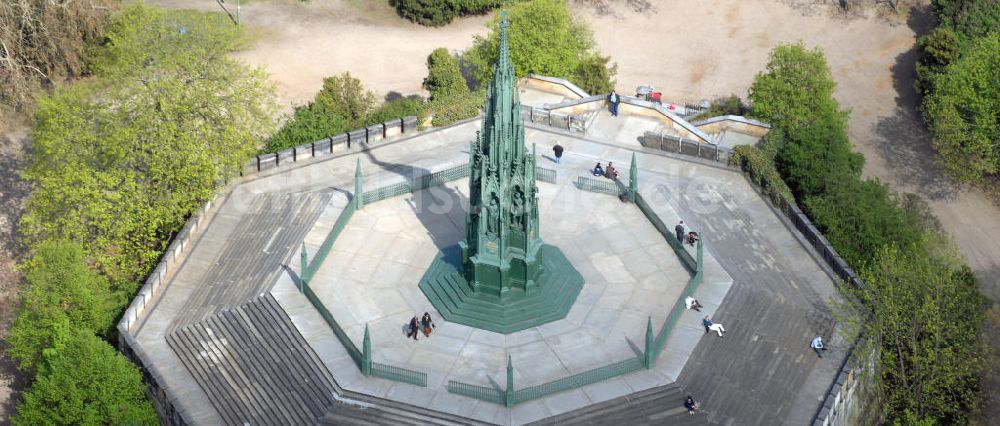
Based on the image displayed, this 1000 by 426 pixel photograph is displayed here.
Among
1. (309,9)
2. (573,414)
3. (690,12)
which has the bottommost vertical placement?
(573,414)

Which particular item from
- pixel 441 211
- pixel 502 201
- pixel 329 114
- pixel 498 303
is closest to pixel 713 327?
pixel 498 303

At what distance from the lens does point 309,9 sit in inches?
4670

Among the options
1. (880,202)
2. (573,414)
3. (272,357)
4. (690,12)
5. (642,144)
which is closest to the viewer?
(573,414)

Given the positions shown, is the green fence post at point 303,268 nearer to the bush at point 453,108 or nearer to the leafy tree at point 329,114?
the leafy tree at point 329,114

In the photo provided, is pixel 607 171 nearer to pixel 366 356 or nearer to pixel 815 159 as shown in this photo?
pixel 815 159

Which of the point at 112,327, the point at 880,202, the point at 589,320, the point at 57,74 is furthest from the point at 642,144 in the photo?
the point at 57,74

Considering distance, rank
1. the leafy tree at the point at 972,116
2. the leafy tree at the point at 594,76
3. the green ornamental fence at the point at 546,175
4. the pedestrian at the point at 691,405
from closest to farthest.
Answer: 1. the pedestrian at the point at 691,405
2. the green ornamental fence at the point at 546,175
3. the leafy tree at the point at 972,116
4. the leafy tree at the point at 594,76

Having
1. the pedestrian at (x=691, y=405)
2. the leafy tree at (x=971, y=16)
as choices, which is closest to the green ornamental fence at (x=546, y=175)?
the pedestrian at (x=691, y=405)

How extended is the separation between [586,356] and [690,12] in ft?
181

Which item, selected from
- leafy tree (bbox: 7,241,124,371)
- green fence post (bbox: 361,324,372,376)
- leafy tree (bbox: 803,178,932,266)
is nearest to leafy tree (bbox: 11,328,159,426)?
leafy tree (bbox: 7,241,124,371)

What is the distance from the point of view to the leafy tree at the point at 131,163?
79.2m

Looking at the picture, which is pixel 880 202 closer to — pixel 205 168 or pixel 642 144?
pixel 642 144

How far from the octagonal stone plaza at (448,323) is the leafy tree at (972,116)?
17304mm

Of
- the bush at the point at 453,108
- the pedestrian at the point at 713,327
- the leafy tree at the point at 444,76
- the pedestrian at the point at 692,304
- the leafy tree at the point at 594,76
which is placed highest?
the leafy tree at the point at 594,76
